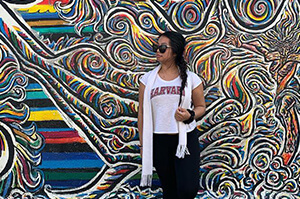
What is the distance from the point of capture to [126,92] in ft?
13.0

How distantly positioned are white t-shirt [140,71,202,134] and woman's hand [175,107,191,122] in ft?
0.21

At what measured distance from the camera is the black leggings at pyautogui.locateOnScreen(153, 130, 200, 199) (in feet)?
10.1

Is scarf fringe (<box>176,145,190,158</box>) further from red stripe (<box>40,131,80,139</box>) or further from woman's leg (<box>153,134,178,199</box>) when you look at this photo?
red stripe (<box>40,131,80,139</box>)

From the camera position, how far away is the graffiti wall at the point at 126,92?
3.92 meters

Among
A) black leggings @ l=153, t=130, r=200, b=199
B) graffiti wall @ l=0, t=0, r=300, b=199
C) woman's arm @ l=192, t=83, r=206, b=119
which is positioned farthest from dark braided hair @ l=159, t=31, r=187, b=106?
graffiti wall @ l=0, t=0, r=300, b=199

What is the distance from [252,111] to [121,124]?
4.80 ft

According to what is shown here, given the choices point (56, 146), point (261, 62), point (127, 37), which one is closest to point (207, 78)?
point (261, 62)

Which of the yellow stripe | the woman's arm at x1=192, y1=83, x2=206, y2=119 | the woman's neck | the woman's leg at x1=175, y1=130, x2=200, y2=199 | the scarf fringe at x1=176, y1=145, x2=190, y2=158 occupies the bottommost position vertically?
the woman's leg at x1=175, y1=130, x2=200, y2=199

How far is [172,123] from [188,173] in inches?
17.8

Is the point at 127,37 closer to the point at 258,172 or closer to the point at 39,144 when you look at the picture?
the point at 39,144

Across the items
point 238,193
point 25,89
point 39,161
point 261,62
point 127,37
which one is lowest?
point 238,193

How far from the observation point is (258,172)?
157 inches

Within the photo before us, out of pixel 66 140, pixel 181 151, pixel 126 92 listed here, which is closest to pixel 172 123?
pixel 181 151

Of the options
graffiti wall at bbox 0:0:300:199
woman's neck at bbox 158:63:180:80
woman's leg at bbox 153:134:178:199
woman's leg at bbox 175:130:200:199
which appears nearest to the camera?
woman's leg at bbox 175:130:200:199
